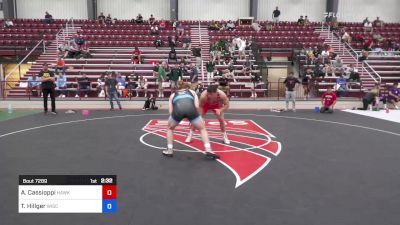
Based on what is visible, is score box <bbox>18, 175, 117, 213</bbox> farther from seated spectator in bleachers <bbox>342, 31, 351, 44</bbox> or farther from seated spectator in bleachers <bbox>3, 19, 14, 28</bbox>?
seated spectator in bleachers <bbox>3, 19, 14, 28</bbox>

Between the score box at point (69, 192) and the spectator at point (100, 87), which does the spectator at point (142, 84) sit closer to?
the spectator at point (100, 87)

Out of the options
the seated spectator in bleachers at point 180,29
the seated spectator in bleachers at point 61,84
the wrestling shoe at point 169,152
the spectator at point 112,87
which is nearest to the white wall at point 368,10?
the seated spectator in bleachers at point 180,29

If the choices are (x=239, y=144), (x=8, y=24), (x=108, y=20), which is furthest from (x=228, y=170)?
(x=8, y=24)

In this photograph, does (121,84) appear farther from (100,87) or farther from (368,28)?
(368,28)

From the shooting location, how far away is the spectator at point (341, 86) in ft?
58.4

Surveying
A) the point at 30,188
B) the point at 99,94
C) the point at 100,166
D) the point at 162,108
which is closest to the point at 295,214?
the point at 30,188

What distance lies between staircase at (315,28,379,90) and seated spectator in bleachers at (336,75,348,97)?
1.64 meters

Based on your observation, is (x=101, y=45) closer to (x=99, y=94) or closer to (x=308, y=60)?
(x=99, y=94)

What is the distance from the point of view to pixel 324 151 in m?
8.23

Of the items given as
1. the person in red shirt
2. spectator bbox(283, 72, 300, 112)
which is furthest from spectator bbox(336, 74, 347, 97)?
spectator bbox(283, 72, 300, 112)

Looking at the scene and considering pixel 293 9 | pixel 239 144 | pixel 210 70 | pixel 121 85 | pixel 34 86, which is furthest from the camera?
pixel 293 9

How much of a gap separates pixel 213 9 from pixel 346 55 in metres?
10.7

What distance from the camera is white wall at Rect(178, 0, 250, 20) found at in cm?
2817

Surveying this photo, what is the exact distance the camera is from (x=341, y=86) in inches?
711
